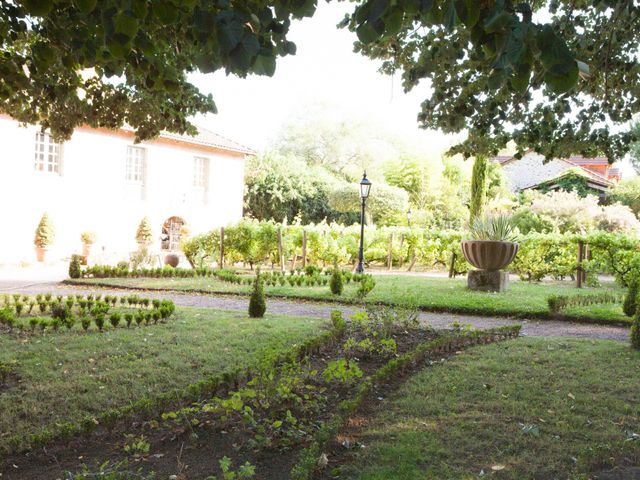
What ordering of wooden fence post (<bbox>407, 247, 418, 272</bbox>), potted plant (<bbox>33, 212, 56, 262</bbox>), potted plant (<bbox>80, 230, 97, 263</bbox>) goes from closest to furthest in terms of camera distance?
potted plant (<bbox>33, 212, 56, 262</bbox>), potted plant (<bbox>80, 230, 97, 263</bbox>), wooden fence post (<bbox>407, 247, 418, 272</bbox>)

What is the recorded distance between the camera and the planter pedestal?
505 inches

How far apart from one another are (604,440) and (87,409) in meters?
3.59

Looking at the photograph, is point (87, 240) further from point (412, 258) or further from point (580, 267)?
point (580, 267)

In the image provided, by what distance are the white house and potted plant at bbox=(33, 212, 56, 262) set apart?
A: 19cm

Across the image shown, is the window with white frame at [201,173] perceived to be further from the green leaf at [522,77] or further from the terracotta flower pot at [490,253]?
the green leaf at [522,77]

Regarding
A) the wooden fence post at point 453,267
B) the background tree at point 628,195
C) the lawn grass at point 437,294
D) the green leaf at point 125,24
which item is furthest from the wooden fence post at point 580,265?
the background tree at point 628,195

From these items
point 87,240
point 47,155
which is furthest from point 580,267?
point 47,155

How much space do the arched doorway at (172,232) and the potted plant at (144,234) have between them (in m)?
1.53

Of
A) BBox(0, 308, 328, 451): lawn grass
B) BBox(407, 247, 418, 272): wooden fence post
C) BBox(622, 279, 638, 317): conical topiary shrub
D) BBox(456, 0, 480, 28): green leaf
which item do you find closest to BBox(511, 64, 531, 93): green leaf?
BBox(456, 0, 480, 28): green leaf

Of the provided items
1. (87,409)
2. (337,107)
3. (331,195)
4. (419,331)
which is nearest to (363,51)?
(419,331)

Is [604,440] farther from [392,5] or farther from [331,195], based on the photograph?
[331,195]

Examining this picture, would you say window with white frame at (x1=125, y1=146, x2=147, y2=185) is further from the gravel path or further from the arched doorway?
the gravel path

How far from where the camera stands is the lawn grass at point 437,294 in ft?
32.0

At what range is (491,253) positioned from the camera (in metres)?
12.8
